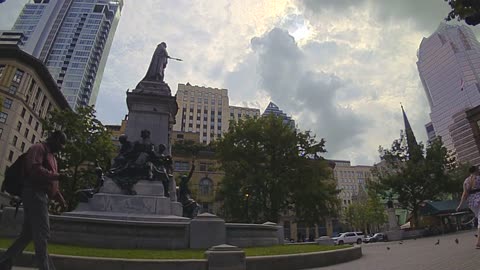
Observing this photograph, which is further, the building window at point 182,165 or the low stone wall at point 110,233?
the building window at point 182,165

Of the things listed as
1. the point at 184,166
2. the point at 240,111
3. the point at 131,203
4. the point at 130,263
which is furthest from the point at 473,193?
the point at 240,111

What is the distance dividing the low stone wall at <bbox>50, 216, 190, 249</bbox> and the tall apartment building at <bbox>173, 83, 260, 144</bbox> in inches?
3624

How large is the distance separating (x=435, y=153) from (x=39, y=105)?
63430 millimetres

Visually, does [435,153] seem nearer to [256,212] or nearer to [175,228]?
[256,212]

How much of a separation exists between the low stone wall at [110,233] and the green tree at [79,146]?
771 inches

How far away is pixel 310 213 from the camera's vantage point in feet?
102

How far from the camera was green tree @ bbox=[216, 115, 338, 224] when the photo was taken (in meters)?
30.6

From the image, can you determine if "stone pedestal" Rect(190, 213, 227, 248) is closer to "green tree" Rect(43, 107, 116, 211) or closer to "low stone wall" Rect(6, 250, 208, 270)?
"low stone wall" Rect(6, 250, 208, 270)

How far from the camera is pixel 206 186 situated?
61.4 m

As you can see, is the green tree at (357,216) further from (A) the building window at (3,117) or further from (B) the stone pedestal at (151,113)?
(A) the building window at (3,117)

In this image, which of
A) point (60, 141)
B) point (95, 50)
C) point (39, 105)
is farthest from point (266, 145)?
point (95, 50)

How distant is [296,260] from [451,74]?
145386 millimetres

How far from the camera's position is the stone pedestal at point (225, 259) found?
6.58 metres

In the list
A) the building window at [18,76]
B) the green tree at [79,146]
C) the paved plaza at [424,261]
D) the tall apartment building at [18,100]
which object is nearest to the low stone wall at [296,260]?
the paved plaza at [424,261]
